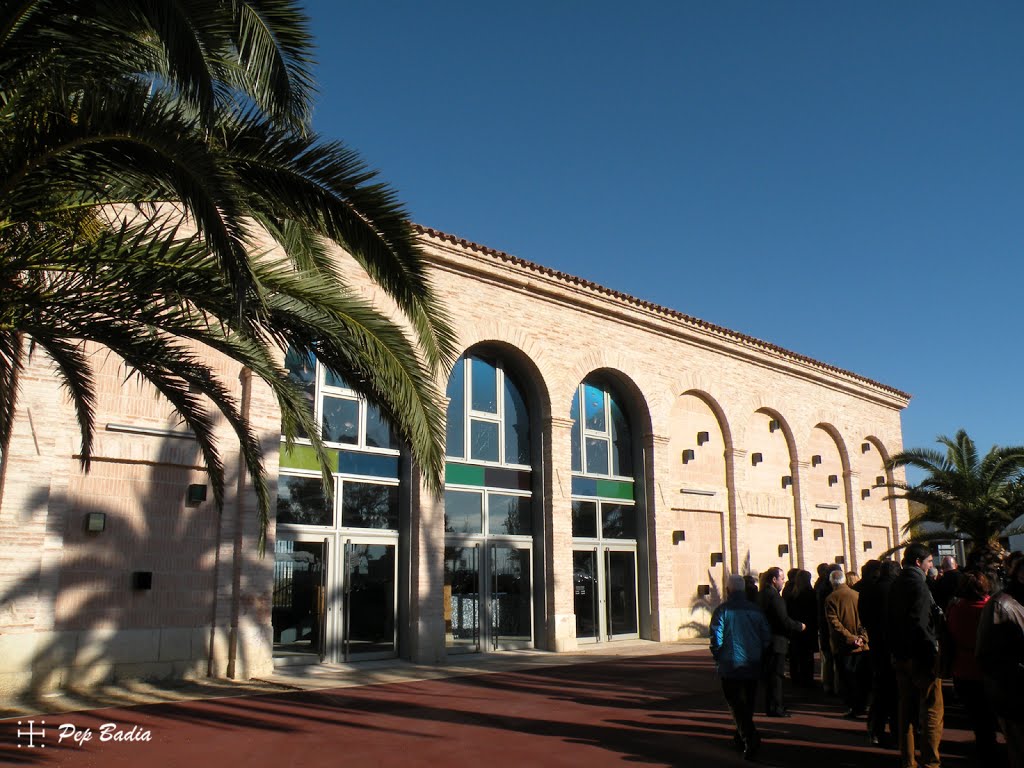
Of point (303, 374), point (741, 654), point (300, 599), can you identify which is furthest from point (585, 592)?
point (741, 654)

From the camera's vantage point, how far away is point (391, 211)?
21.5ft

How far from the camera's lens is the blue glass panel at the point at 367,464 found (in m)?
14.7

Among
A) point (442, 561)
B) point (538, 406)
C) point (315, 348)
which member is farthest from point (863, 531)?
point (315, 348)

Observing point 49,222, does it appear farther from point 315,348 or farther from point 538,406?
point 538,406

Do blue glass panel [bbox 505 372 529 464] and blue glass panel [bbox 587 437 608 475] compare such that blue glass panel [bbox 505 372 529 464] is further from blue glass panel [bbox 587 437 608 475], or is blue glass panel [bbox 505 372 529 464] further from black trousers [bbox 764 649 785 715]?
black trousers [bbox 764 649 785 715]

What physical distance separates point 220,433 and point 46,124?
24.2 feet

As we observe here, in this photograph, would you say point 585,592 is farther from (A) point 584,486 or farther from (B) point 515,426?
(B) point 515,426

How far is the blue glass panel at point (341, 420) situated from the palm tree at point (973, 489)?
1622cm

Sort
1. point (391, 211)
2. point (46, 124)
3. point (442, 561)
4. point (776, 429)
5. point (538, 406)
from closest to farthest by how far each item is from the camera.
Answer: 1. point (46, 124)
2. point (391, 211)
3. point (442, 561)
4. point (538, 406)
5. point (776, 429)

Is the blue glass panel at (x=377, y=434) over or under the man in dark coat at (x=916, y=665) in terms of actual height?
over

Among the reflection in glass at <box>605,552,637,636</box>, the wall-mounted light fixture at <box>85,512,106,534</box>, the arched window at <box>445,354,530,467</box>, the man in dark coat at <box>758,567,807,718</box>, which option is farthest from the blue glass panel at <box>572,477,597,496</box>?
the wall-mounted light fixture at <box>85,512,106,534</box>

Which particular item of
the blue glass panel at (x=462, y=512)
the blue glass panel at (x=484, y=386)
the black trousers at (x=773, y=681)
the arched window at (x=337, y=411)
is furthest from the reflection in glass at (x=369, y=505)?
the black trousers at (x=773, y=681)

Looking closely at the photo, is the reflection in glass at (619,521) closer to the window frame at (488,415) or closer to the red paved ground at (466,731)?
the window frame at (488,415)

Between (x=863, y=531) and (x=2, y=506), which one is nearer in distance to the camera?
(x=2, y=506)
